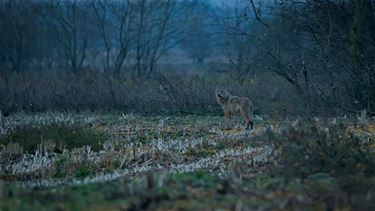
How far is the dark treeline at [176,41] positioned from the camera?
18.5 m

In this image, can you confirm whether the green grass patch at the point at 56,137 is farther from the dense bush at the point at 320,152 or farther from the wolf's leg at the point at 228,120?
the dense bush at the point at 320,152

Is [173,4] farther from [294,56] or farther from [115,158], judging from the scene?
[115,158]

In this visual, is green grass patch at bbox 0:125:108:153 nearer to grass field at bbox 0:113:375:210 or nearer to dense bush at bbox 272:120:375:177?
grass field at bbox 0:113:375:210

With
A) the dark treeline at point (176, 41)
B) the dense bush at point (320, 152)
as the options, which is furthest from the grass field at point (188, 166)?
the dark treeline at point (176, 41)

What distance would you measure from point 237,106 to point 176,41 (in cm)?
2128

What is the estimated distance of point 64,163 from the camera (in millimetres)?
11453

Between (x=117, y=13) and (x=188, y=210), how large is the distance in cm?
3029

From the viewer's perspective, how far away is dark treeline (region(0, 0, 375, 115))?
60.6 ft

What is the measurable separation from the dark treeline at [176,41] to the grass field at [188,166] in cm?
107

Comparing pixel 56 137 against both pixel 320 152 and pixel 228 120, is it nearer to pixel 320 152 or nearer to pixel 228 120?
pixel 228 120

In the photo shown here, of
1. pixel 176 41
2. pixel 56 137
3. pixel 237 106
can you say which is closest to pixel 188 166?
pixel 56 137

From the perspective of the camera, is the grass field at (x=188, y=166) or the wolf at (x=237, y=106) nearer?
the grass field at (x=188, y=166)

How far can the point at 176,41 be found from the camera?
127ft

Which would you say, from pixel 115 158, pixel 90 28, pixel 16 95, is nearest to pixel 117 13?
pixel 90 28
